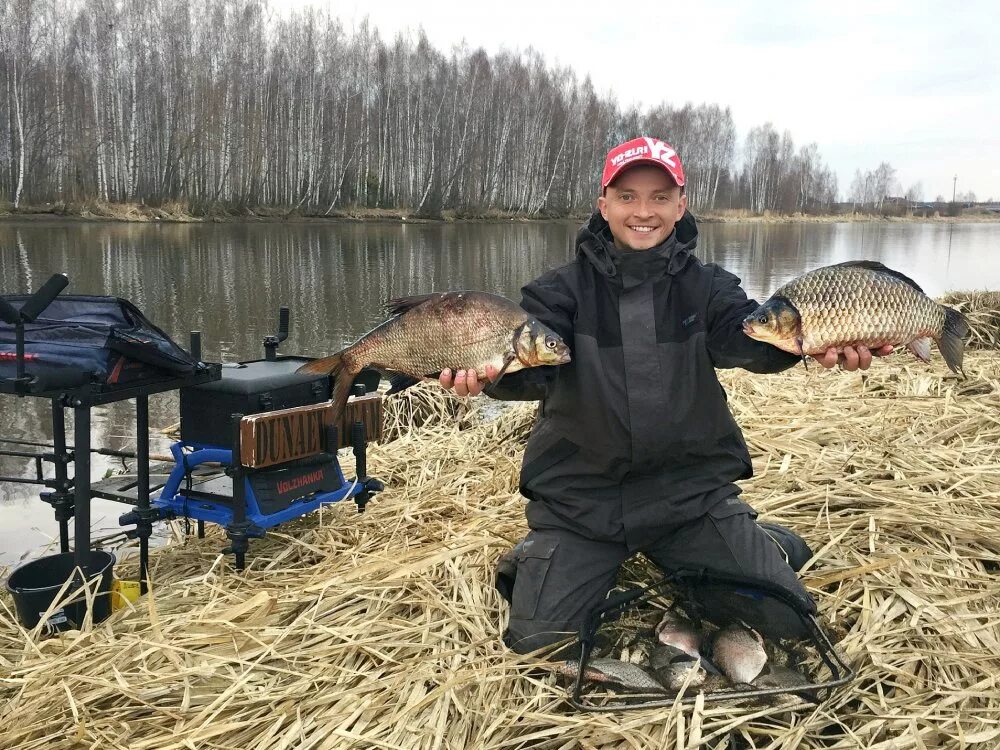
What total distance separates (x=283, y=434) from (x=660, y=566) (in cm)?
173

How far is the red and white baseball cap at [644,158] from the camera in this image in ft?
9.84

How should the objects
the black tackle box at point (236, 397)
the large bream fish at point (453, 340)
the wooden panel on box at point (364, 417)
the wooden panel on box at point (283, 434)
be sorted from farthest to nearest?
the wooden panel on box at point (364, 417) → the black tackle box at point (236, 397) → the wooden panel on box at point (283, 434) → the large bream fish at point (453, 340)

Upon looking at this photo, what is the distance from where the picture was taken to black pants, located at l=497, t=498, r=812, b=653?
2703 mm

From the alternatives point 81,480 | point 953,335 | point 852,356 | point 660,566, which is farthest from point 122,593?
point 953,335

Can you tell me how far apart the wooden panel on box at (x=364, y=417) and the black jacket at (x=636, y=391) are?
1.25 m

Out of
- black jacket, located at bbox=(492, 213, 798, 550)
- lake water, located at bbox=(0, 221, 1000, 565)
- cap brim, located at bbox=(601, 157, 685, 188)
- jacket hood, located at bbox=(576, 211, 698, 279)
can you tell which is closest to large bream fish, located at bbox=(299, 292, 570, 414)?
black jacket, located at bbox=(492, 213, 798, 550)

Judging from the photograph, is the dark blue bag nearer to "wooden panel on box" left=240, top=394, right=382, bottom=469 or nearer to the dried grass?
"wooden panel on box" left=240, top=394, right=382, bottom=469

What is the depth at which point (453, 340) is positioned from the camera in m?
2.92

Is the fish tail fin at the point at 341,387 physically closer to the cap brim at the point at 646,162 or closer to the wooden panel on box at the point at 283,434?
the wooden panel on box at the point at 283,434

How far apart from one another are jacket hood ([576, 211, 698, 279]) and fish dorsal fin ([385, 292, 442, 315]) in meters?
0.59

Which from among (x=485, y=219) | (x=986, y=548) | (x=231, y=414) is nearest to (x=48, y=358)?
(x=231, y=414)

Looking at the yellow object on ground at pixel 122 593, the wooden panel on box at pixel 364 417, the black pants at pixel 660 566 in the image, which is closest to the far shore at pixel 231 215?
the wooden panel on box at pixel 364 417

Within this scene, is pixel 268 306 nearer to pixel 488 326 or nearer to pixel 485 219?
pixel 488 326

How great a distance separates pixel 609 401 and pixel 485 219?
4348 cm
